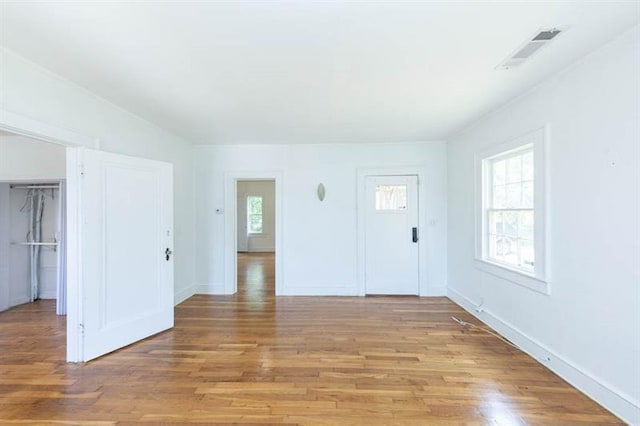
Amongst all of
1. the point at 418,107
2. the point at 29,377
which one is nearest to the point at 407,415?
the point at 418,107

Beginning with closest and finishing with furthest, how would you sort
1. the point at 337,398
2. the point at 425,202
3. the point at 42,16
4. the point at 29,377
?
the point at 42,16
the point at 337,398
the point at 29,377
the point at 425,202

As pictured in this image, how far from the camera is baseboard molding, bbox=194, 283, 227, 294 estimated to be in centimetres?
520

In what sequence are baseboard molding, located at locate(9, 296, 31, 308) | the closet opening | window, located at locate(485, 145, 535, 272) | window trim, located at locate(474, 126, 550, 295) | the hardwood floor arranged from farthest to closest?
1. baseboard molding, located at locate(9, 296, 31, 308)
2. the closet opening
3. window, located at locate(485, 145, 535, 272)
4. window trim, located at locate(474, 126, 550, 295)
5. the hardwood floor

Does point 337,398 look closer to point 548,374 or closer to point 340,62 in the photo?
point 548,374

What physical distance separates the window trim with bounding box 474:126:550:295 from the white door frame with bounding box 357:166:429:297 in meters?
1.14

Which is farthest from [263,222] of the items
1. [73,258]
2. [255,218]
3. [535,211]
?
[535,211]

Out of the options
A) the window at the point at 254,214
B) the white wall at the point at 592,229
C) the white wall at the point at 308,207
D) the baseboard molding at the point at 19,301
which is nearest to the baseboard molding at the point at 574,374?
the white wall at the point at 592,229

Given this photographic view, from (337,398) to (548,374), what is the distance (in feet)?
6.01

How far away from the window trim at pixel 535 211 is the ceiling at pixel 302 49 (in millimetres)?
494

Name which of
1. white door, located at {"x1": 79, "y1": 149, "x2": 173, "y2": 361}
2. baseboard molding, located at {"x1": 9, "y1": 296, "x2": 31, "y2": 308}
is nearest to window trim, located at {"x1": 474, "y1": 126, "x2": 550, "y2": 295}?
white door, located at {"x1": 79, "y1": 149, "x2": 173, "y2": 361}

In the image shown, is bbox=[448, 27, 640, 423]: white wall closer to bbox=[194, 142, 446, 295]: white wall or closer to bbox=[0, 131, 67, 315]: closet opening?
bbox=[194, 142, 446, 295]: white wall

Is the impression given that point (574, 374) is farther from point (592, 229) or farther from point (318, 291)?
point (318, 291)

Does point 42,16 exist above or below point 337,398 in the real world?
above

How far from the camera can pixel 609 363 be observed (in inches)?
83.0
